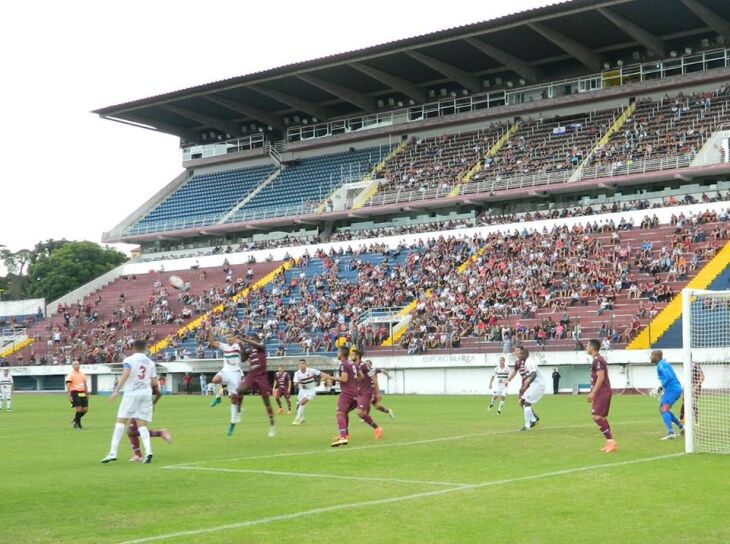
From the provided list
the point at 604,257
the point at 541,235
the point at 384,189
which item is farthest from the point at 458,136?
the point at 604,257

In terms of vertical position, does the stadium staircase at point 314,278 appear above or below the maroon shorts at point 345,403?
above

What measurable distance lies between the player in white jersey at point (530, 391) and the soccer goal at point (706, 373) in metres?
3.61

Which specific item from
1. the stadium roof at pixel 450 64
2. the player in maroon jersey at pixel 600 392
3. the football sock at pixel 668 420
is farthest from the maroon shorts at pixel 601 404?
the stadium roof at pixel 450 64

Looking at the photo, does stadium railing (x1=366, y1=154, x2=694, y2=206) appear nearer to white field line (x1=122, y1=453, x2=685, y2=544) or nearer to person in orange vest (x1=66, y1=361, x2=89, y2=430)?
person in orange vest (x1=66, y1=361, x2=89, y2=430)

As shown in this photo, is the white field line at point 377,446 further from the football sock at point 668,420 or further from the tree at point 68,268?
the tree at point 68,268

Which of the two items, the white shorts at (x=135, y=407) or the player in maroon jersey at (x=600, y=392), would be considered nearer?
the white shorts at (x=135, y=407)

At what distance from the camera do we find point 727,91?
219 feet

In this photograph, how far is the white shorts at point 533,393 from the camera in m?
24.5

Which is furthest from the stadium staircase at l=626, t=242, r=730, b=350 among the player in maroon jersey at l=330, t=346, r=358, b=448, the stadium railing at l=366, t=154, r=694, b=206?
the player in maroon jersey at l=330, t=346, r=358, b=448

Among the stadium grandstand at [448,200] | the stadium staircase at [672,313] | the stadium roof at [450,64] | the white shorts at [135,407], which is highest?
the stadium roof at [450,64]

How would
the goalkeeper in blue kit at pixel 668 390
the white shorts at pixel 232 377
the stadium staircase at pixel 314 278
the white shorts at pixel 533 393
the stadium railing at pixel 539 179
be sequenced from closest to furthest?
the goalkeeper in blue kit at pixel 668 390 → the white shorts at pixel 533 393 → the white shorts at pixel 232 377 → the stadium staircase at pixel 314 278 → the stadium railing at pixel 539 179

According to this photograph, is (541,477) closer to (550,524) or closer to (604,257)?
(550,524)

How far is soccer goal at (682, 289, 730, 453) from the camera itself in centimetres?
1884

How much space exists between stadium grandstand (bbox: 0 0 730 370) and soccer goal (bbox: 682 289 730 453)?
16.9m
